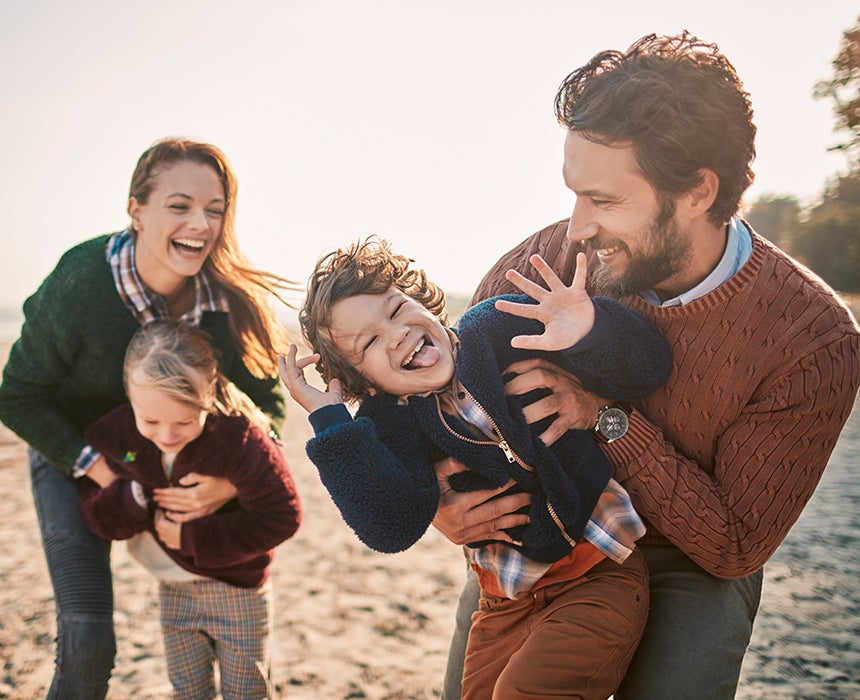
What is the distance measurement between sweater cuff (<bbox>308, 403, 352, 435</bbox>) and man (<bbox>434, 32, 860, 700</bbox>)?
0.35 m

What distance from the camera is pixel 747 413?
8.03ft

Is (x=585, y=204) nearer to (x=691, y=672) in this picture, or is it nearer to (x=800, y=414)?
(x=800, y=414)

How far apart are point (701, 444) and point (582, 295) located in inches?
25.2

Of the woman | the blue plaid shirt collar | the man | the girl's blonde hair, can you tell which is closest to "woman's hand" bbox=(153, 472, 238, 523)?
the woman

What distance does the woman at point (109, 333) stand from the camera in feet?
10.3

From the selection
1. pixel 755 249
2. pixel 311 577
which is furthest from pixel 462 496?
pixel 311 577

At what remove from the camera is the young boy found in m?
2.22

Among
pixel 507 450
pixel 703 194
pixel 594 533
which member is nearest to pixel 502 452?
pixel 507 450

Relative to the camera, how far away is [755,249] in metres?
2.54

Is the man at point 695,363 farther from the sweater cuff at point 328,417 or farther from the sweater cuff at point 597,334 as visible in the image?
the sweater cuff at point 328,417

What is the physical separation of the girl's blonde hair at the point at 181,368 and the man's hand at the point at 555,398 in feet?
4.37

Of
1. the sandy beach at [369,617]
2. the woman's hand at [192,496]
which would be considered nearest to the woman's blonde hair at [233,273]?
the woman's hand at [192,496]

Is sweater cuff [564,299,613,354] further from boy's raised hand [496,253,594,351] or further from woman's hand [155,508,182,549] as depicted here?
woman's hand [155,508,182,549]

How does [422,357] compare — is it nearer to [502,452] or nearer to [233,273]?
[502,452]
